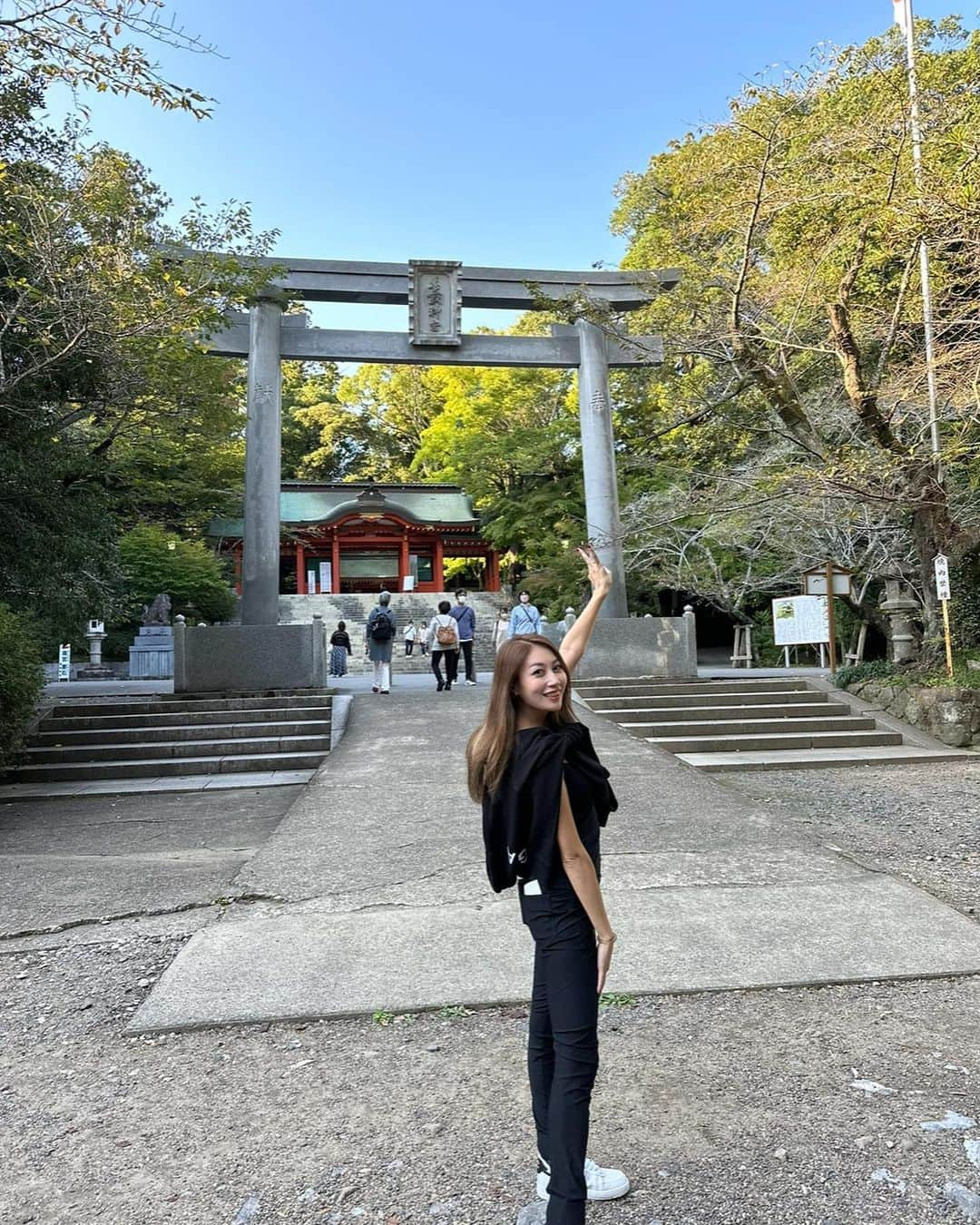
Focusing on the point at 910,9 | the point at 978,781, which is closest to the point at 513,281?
the point at 910,9

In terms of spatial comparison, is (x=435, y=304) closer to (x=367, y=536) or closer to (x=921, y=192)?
(x=921, y=192)

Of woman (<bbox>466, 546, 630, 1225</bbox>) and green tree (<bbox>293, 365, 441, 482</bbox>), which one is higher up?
green tree (<bbox>293, 365, 441, 482</bbox>)

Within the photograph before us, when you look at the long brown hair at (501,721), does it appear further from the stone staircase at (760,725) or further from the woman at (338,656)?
the woman at (338,656)

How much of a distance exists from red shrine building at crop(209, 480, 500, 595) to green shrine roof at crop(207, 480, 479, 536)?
0.10ft

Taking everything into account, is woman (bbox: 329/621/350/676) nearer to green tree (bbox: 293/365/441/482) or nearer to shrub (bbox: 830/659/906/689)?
shrub (bbox: 830/659/906/689)

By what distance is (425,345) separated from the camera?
1237 centimetres

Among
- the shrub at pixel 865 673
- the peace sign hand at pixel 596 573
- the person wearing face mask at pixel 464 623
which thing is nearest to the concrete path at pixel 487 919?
the peace sign hand at pixel 596 573

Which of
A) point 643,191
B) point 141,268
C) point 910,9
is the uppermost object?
point 910,9

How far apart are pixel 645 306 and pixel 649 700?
6.38 m

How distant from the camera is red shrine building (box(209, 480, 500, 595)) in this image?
27.0m

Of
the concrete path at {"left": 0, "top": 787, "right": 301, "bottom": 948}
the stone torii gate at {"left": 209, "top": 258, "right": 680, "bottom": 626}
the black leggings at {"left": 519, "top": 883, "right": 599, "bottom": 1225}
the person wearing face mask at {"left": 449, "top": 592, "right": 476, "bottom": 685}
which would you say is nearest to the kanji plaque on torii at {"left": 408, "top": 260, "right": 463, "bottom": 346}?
the stone torii gate at {"left": 209, "top": 258, "right": 680, "bottom": 626}

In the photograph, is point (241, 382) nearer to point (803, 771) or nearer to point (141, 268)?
point (141, 268)

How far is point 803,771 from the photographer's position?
26.0 ft

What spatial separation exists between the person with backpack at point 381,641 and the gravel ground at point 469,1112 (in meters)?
8.14
